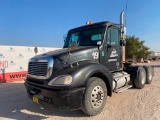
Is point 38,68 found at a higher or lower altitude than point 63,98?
higher

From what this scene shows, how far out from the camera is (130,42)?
1359 inches

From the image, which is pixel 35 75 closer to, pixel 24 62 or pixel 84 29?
pixel 84 29

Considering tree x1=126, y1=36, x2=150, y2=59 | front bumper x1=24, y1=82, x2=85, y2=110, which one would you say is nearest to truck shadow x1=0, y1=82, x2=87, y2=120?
front bumper x1=24, y1=82, x2=85, y2=110

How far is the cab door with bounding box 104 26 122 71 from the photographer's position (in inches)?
199

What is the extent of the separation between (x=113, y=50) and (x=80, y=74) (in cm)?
211

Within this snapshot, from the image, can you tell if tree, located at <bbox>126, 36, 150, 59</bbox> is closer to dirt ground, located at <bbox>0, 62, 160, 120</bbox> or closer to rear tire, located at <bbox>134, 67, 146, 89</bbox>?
rear tire, located at <bbox>134, 67, 146, 89</bbox>

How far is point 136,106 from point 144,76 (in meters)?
3.02

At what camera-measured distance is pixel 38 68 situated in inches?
160

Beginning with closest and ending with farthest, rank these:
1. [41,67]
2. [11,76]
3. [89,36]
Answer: [41,67] < [89,36] < [11,76]

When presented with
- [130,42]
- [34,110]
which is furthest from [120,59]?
[130,42]

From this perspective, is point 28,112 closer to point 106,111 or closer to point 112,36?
point 106,111

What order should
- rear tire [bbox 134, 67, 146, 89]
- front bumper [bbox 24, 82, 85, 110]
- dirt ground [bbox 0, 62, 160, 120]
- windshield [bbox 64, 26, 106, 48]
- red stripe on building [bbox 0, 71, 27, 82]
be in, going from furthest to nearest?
red stripe on building [bbox 0, 71, 27, 82]
rear tire [bbox 134, 67, 146, 89]
windshield [bbox 64, 26, 106, 48]
dirt ground [bbox 0, 62, 160, 120]
front bumper [bbox 24, 82, 85, 110]

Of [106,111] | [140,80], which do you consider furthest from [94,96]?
[140,80]

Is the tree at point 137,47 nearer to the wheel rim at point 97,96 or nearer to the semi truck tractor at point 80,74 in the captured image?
the semi truck tractor at point 80,74
